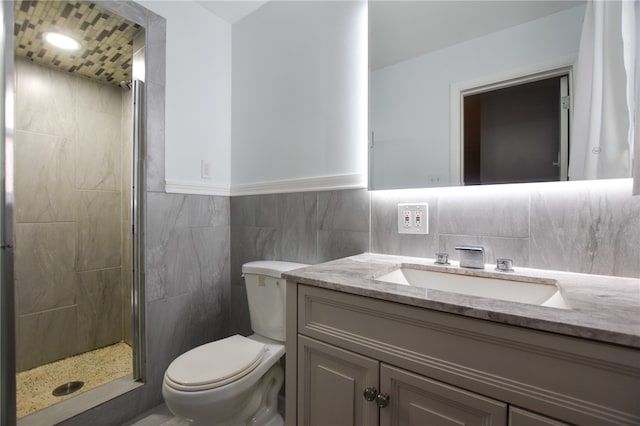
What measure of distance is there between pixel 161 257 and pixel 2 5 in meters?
1.23

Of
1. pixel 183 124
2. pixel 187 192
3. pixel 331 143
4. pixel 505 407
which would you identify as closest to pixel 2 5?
pixel 183 124

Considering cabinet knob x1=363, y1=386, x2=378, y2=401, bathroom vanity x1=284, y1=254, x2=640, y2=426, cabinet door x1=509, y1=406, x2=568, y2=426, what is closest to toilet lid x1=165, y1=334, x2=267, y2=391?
bathroom vanity x1=284, y1=254, x2=640, y2=426

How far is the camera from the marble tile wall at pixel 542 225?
870mm

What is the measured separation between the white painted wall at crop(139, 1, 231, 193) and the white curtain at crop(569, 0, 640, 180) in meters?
1.82

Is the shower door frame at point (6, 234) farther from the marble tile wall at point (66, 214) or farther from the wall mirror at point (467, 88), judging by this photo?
the wall mirror at point (467, 88)

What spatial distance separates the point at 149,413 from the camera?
4.98 ft

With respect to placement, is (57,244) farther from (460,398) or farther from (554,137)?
(554,137)

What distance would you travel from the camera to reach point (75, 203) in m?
2.08

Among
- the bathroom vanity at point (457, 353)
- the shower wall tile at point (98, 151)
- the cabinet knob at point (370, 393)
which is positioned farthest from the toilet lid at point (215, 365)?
the shower wall tile at point (98, 151)

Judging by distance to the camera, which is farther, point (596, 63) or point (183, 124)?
point (183, 124)

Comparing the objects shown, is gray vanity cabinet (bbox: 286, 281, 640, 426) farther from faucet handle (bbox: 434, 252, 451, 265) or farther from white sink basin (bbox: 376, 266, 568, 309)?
faucet handle (bbox: 434, 252, 451, 265)

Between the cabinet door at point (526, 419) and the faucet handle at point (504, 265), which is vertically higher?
the faucet handle at point (504, 265)

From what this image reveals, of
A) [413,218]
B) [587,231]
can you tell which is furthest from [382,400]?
[587,231]

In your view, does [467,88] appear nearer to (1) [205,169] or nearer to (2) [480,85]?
(2) [480,85]
